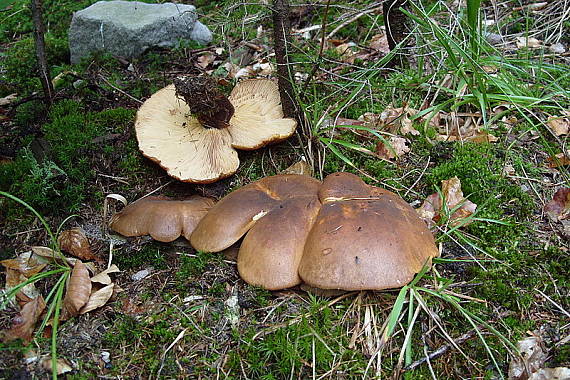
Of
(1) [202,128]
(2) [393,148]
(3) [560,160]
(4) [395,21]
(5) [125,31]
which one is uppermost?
(4) [395,21]

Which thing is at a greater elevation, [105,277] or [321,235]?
[321,235]

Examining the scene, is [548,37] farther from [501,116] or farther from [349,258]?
[349,258]

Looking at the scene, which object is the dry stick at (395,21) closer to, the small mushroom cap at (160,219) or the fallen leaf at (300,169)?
the fallen leaf at (300,169)

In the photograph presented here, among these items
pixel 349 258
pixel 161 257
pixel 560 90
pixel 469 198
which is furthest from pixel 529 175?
pixel 161 257

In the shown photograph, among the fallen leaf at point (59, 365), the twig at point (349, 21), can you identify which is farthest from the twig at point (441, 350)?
the twig at point (349, 21)

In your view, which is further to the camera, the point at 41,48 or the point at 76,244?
the point at 41,48

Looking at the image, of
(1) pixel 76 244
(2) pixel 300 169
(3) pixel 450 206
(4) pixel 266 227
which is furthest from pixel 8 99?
(3) pixel 450 206

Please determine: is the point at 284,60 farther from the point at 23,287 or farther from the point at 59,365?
the point at 59,365
